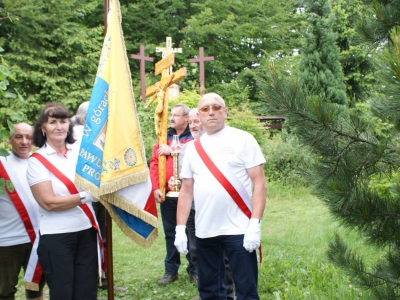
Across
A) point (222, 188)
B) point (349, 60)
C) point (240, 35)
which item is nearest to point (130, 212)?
point (222, 188)

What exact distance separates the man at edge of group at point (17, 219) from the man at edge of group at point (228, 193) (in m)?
1.39

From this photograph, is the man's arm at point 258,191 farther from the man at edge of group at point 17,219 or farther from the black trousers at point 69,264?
the man at edge of group at point 17,219

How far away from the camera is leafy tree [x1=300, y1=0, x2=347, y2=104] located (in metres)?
13.4

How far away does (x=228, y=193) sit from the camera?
3.61 meters

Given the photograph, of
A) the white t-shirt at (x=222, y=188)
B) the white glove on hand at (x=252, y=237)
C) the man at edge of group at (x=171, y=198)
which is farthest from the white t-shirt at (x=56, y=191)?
the man at edge of group at (x=171, y=198)

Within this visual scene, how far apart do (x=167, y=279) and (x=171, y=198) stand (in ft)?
2.96

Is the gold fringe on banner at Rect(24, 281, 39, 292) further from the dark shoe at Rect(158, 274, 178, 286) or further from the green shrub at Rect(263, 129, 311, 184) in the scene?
the green shrub at Rect(263, 129, 311, 184)

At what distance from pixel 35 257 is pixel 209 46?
20.1 m

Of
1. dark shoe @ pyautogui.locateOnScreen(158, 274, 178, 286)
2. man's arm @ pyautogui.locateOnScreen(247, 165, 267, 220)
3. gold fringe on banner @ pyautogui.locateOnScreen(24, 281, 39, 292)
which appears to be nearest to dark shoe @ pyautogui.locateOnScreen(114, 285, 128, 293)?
dark shoe @ pyautogui.locateOnScreen(158, 274, 178, 286)

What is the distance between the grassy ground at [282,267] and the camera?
4828mm

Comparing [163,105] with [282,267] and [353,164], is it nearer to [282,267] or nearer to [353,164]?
[282,267]

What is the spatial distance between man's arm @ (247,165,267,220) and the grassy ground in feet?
1.70

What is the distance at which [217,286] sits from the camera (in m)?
3.83

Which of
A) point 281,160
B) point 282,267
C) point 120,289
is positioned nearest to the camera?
point 120,289
